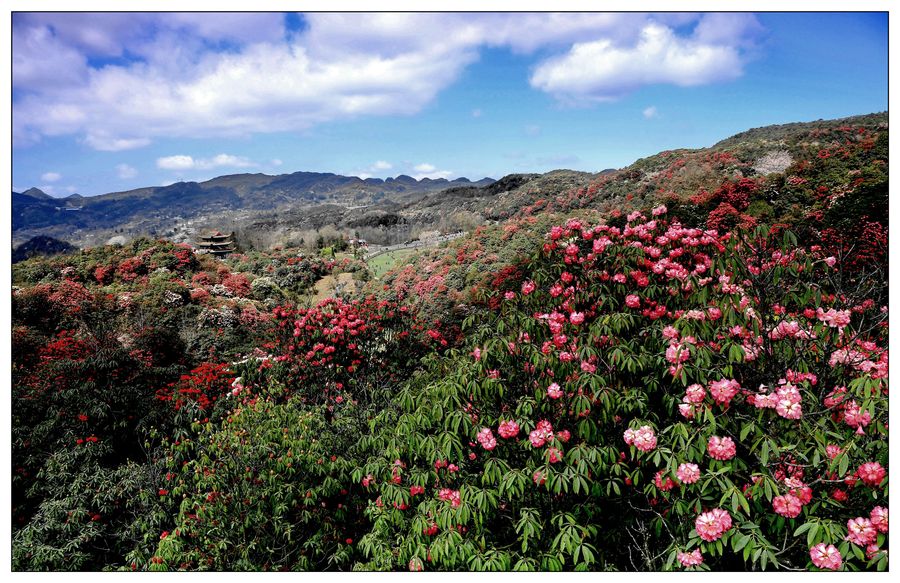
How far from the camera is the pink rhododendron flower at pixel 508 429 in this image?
2.98m

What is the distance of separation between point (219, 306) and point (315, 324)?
804 centimetres

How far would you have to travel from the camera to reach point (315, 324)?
7.42m

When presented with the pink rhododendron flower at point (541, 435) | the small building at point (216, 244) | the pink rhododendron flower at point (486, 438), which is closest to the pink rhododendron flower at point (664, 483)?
the pink rhododendron flower at point (541, 435)

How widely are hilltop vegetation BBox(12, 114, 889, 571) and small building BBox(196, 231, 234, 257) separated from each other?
25924 millimetres

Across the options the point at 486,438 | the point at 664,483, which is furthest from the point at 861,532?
the point at 486,438

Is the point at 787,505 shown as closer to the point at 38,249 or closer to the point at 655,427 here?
the point at 655,427

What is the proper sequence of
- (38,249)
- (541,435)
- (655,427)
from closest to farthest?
1. (655,427)
2. (541,435)
3. (38,249)

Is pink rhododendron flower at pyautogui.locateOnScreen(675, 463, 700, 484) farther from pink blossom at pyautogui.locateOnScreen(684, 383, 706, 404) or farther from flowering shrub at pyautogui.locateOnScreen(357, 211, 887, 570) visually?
pink blossom at pyautogui.locateOnScreen(684, 383, 706, 404)

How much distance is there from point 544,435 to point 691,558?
971mm

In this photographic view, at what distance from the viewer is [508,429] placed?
2992 mm

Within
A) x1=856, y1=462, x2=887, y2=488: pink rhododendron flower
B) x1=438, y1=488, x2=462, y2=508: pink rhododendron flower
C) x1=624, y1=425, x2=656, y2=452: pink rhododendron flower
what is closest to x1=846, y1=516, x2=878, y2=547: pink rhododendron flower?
x1=856, y1=462, x2=887, y2=488: pink rhododendron flower

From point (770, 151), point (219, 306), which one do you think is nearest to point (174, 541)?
point (219, 306)

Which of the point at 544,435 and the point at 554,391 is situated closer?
the point at 544,435

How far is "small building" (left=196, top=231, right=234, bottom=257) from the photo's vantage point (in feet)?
103
